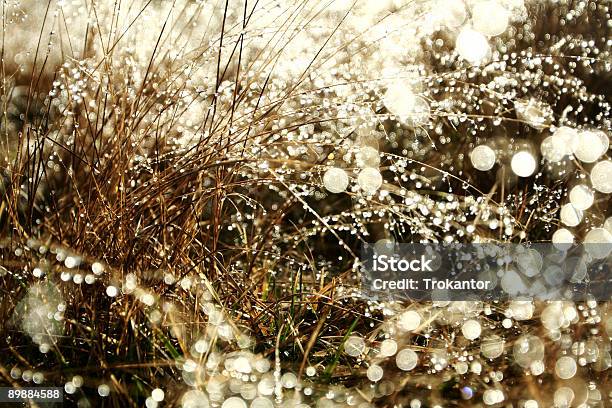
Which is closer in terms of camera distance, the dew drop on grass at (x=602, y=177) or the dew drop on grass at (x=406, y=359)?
the dew drop on grass at (x=406, y=359)

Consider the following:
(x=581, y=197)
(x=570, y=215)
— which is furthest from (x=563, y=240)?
(x=581, y=197)

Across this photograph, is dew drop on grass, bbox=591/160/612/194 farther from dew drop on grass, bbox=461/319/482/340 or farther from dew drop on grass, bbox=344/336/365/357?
dew drop on grass, bbox=344/336/365/357

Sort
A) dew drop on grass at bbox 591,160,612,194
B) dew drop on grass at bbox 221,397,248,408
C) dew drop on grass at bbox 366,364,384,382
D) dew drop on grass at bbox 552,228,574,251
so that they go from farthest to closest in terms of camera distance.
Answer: dew drop on grass at bbox 591,160,612,194 < dew drop on grass at bbox 552,228,574,251 < dew drop on grass at bbox 366,364,384,382 < dew drop on grass at bbox 221,397,248,408

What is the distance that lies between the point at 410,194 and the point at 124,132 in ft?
1.69

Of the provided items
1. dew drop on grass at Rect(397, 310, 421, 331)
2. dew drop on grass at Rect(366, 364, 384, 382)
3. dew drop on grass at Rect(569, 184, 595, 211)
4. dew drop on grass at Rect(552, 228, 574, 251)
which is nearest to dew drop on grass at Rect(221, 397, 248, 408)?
dew drop on grass at Rect(366, 364, 384, 382)

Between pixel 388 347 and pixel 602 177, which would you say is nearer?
pixel 388 347

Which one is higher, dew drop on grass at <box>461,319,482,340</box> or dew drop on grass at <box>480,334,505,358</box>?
dew drop on grass at <box>461,319,482,340</box>

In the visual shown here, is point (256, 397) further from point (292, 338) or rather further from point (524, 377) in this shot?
point (524, 377)

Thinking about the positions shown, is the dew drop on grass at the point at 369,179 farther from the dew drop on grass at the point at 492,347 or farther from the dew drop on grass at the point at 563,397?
the dew drop on grass at the point at 563,397

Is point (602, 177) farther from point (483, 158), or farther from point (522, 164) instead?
point (483, 158)

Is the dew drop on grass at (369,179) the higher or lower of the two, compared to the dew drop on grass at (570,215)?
lower

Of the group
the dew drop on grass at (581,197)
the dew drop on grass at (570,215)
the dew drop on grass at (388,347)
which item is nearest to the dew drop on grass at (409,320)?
the dew drop on grass at (388,347)

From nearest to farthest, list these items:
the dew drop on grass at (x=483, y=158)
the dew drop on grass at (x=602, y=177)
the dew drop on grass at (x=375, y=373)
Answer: the dew drop on grass at (x=375, y=373)
the dew drop on grass at (x=602, y=177)
the dew drop on grass at (x=483, y=158)

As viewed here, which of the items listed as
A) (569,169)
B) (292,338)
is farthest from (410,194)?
(569,169)
